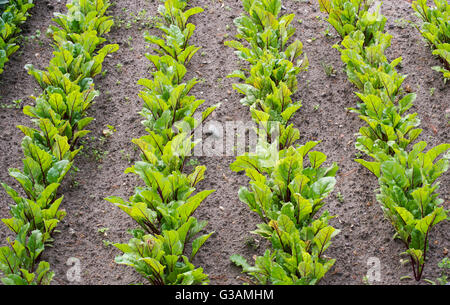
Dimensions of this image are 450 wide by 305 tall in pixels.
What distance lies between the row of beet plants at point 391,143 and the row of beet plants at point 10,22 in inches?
141

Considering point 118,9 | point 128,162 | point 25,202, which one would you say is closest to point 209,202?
point 128,162

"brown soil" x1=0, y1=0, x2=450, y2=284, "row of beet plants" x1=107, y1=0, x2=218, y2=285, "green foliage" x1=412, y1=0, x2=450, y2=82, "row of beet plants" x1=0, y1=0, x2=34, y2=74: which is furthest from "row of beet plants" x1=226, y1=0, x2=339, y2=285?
"row of beet plants" x1=0, y1=0, x2=34, y2=74

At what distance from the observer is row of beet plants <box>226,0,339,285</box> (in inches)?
143

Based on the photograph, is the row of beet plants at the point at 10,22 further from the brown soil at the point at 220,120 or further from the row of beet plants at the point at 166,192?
the row of beet plants at the point at 166,192

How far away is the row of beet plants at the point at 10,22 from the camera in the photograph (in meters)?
5.96

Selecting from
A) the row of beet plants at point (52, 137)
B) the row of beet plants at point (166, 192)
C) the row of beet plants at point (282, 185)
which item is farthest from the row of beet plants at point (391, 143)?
the row of beet plants at point (52, 137)

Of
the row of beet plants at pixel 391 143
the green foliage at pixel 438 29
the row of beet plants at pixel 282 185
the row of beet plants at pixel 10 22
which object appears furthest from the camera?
the row of beet plants at pixel 10 22

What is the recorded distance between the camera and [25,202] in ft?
13.3

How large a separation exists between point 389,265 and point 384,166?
73 cm

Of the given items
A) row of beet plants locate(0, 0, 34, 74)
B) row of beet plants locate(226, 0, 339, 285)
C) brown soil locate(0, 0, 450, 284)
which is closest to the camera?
row of beet plants locate(226, 0, 339, 285)

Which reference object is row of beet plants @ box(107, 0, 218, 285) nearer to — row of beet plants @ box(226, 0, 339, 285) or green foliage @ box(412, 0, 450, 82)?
row of beet plants @ box(226, 0, 339, 285)

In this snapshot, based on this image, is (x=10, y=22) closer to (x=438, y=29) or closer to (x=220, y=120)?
(x=220, y=120)

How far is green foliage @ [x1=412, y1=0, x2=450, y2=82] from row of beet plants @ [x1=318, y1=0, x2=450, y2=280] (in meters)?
0.47
